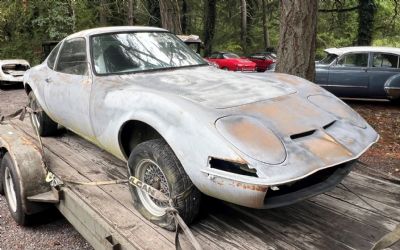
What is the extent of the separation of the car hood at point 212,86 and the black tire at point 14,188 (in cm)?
129

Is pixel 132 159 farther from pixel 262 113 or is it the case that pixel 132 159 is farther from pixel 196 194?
pixel 262 113

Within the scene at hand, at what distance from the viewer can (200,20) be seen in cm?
3353

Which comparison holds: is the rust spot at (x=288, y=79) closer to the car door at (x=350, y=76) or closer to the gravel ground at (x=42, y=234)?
the gravel ground at (x=42, y=234)

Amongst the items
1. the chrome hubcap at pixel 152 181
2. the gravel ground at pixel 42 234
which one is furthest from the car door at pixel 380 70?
the chrome hubcap at pixel 152 181

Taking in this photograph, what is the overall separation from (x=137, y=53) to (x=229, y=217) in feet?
6.30

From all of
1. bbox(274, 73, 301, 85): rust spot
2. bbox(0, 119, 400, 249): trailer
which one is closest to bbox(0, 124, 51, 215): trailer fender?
bbox(0, 119, 400, 249): trailer

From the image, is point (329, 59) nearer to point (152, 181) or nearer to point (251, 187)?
point (152, 181)

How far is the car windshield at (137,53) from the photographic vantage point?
3.74 metres

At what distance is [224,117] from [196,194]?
59 cm

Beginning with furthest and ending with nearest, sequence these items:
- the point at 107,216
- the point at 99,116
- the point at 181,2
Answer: the point at 181,2
the point at 99,116
the point at 107,216

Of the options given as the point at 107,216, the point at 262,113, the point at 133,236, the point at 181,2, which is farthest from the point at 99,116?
the point at 181,2

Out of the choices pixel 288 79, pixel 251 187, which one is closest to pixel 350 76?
pixel 288 79

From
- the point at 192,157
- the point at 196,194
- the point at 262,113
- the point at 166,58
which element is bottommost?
the point at 196,194

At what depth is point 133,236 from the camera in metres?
2.56
